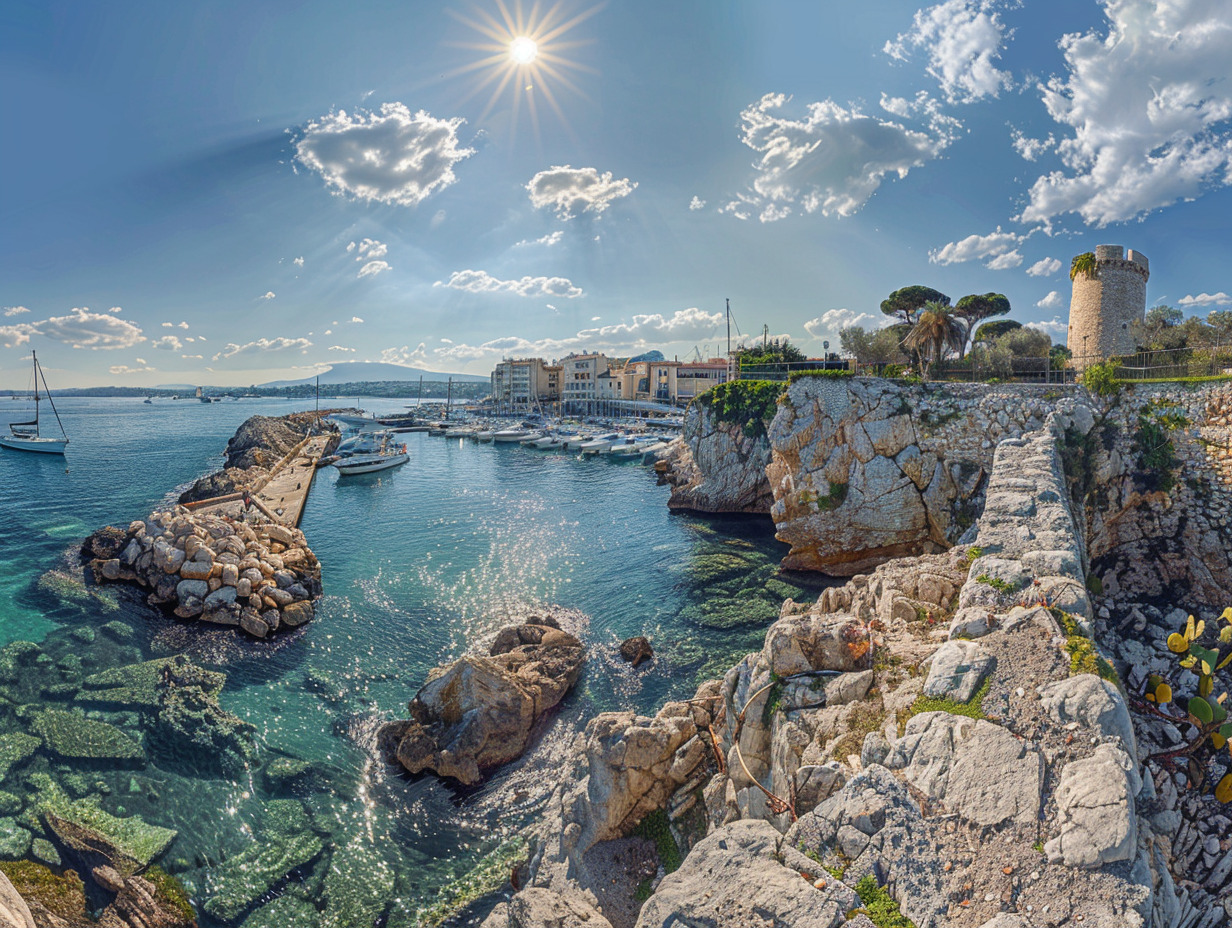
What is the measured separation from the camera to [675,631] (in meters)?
16.5

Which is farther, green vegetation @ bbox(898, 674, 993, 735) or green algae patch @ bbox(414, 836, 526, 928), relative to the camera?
green algae patch @ bbox(414, 836, 526, 928)

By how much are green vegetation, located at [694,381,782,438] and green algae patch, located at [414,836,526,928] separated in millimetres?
25159

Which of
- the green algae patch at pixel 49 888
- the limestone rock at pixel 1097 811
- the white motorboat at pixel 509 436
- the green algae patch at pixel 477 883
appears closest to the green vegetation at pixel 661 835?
the green algae patch at pixel 477 883

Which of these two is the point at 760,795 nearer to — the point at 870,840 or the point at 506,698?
the point at 870,840

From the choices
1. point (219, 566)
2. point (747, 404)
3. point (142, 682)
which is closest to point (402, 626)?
point (142, 682)

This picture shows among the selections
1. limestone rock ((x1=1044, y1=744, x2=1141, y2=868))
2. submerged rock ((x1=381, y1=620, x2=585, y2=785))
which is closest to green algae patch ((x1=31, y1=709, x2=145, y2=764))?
submerged rock ((x1=381, y1=620, x2=585, y2=785))

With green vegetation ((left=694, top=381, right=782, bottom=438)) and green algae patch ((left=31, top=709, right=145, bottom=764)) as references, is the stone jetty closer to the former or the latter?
green algae patch ((left=31, top=709, right=145, bottom=764))

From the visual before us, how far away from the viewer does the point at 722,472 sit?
3189 centimetres

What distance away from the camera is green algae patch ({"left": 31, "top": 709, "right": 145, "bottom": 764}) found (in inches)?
426

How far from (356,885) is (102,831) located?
4.80 meters

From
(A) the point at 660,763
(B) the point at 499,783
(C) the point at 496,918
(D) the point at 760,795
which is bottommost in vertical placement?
(B) the point at 499,783

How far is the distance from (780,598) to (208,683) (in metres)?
17.6

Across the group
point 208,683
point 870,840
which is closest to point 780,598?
point 870,840

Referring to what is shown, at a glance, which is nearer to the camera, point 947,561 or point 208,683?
point 947,561
